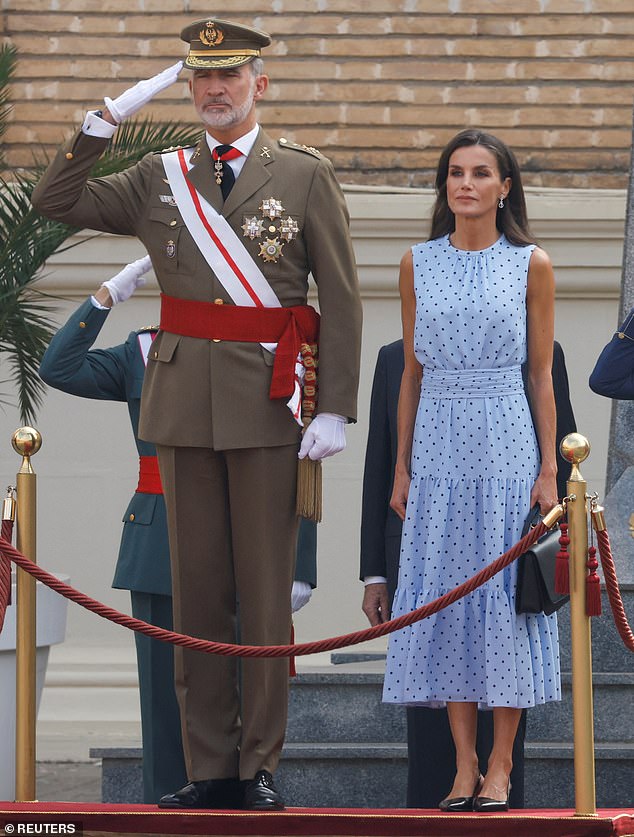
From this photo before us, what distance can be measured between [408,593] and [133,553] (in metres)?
1.01

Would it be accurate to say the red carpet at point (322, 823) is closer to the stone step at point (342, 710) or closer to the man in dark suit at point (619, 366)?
the man in dark suit at point (619, 366)

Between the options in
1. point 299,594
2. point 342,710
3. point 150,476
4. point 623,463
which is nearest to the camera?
point 299,594

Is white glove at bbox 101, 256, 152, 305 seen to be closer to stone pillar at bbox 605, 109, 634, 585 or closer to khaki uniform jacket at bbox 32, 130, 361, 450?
khaki uniform jacket at bbox 32, 130, 361, 450

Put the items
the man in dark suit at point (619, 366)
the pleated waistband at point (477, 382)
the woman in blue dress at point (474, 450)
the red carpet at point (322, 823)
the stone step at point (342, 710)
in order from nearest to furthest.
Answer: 1. the red carpet at point (322, 823)
2. the woman in blue dress at point (474, 450)
3. the pleated waistband at point (477, 382)
4. the man in dark suit at point (619, 366)
5. the stone step at point (342, 710)

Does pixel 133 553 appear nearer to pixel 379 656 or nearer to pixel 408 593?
pixel 408 593

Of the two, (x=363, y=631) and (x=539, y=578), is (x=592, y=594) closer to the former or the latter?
(x=539, y=578)

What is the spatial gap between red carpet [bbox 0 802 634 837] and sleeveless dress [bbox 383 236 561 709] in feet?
1.03

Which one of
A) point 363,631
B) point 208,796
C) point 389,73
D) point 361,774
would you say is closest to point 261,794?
point 208,796

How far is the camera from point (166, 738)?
192 inches

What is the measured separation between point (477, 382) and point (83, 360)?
1.48 m

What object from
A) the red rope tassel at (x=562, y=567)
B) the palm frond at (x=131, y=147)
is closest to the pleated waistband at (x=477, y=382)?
the red rope tassel at (x=562, y=567)

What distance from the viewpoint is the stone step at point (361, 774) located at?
206 inches

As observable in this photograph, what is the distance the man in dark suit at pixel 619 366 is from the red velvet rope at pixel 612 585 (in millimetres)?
744

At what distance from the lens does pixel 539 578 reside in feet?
13.3
